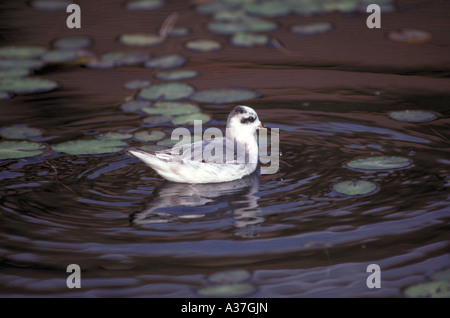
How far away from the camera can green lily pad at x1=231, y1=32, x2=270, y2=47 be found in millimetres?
11289

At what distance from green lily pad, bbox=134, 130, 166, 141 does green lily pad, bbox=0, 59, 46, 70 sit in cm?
284

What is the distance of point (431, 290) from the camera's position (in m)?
5.63

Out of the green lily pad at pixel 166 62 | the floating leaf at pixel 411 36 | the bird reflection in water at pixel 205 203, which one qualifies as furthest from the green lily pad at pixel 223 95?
the floating leaf at pixel 411 36

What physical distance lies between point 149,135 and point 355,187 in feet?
9.26

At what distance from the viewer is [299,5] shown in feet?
41.0

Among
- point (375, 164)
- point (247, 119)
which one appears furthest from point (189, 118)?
point (375, 164)

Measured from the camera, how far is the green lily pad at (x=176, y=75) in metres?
10.4

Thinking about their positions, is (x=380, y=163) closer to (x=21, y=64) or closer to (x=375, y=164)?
(x=375, y=164)

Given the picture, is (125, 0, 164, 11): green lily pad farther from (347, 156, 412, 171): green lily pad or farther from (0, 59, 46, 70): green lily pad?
(347, 156, 412, 171): green lily pad

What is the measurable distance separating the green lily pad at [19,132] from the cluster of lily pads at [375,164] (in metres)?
3.90

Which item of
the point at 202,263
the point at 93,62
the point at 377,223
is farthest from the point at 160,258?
the point at 93,62

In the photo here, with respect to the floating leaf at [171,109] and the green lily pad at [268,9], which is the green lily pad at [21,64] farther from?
the green lily pad at [268,9]

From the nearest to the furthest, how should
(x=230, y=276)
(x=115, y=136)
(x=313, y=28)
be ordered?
(x=230, y=276), (x=115, y=136), (x=313, y=28)

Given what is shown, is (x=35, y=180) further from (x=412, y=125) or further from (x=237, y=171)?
(x=412, y=125)
